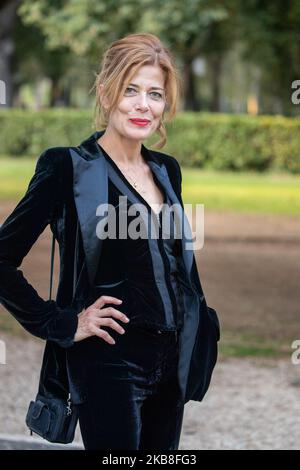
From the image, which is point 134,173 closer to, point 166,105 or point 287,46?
point 166,105

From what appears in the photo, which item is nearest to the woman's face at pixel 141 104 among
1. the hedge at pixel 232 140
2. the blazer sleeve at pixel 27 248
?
the blazer sleeve at pixel 27 248

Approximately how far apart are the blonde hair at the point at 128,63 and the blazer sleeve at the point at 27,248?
0.81ft

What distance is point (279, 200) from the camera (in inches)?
842

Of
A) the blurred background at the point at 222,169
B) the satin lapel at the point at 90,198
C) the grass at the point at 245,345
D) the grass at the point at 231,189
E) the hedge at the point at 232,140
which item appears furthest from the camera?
the hedge at the point at 232,140

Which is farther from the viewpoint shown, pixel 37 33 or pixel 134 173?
pixel 37 33

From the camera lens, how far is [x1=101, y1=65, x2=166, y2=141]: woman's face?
9.02 ft

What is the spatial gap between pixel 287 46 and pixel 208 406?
99.6 feet

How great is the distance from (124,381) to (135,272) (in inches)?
11.6

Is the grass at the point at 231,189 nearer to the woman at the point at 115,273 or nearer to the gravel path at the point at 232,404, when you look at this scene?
the gravel path at the point at 232,404

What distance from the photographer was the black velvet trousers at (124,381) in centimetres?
271

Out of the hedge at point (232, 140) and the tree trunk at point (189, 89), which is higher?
the tree trunk at point (189, 89)

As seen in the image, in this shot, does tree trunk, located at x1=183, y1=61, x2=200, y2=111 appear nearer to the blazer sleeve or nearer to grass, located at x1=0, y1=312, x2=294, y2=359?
grass, located at x1=0, y1=312, x2=294, y2=359
